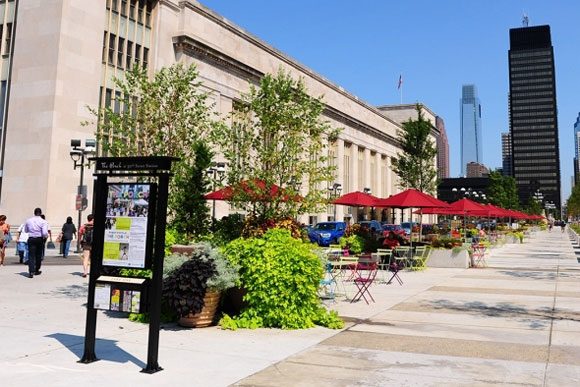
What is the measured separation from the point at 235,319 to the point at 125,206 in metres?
3.25

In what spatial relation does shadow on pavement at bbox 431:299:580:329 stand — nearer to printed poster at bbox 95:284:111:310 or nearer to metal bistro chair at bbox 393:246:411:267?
printed poster at bbox 95:284:111:310

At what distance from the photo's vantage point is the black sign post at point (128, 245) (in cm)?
601

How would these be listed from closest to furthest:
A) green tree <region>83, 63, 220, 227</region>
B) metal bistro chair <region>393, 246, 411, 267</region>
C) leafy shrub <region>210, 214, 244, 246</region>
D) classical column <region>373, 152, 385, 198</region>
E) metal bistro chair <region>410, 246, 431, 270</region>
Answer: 1. green tree <region>83, 63, 220, 227</region>
2. leafy shrub <region>210, 214, 244, 246</region>
3. metal bistro chair <region>393, 246, 411, 267</region>
4. metal bistro chair <region>410, 246, 431, 270</region>
5. classical column <region>373, 152, 385, 198</region>

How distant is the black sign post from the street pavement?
2.31 feet

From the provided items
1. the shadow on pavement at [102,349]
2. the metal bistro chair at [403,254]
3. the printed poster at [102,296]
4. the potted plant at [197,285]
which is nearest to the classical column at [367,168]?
→ the metal bistro chair at [403,254]

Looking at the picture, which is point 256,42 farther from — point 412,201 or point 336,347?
point 336,347

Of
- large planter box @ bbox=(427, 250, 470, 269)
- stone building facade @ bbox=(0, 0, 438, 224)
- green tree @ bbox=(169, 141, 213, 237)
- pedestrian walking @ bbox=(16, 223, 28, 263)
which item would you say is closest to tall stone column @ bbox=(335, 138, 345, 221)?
stone building facade @ bbox=(0, 0, 438, 224)

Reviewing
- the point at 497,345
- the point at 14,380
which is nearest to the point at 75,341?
the point at 14,380

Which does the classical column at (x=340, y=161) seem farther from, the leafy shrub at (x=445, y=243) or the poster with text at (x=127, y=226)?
the poster with text at (x=127, y=226)

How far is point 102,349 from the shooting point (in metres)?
6.75

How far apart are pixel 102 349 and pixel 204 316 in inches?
76.8

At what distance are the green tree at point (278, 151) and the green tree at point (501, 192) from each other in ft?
207

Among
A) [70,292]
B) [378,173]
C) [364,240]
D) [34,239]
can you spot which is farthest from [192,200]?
[378,173]

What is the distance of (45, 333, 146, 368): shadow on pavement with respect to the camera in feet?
20.6
